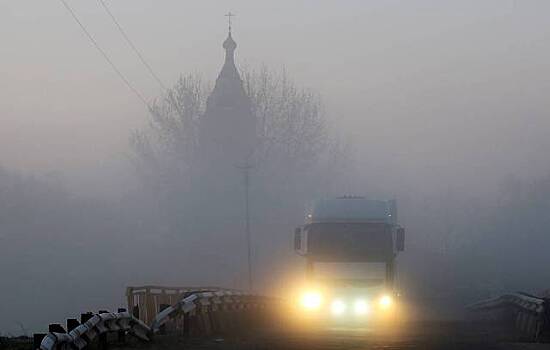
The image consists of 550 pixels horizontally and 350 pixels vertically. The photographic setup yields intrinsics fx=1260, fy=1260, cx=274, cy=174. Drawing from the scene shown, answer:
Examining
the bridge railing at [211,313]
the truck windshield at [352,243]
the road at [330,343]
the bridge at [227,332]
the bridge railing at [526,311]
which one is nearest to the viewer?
the bridge at [227,332]

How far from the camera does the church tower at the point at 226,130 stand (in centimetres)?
9638

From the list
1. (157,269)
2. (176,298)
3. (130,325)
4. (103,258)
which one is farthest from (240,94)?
(130,325)

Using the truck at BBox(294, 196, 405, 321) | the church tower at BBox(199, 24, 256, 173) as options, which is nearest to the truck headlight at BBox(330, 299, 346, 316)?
the truck at BBox(294, 196, 405, 321)

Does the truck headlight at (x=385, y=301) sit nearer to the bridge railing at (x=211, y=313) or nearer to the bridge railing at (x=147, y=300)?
the bridge railing at (x=211, y=313)

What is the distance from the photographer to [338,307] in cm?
3050

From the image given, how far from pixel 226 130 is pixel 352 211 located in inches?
3021

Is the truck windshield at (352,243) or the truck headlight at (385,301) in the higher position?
the truck windshield at (352,243)

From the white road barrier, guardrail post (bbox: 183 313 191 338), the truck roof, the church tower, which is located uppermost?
the church tower

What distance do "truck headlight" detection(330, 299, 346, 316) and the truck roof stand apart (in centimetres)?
198

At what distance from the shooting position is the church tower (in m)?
96.4

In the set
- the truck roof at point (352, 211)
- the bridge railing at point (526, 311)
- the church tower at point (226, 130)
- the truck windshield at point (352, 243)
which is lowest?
the bridge railing at point (526, 311)

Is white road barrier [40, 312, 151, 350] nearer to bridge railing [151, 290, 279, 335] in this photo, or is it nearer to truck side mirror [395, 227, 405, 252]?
bridge railing [151, 290, 279, 335]

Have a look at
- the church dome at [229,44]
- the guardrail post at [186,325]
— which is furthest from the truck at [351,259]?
the church dome at [229,44]

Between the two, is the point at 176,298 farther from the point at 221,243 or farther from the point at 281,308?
→ the point at 221,243
